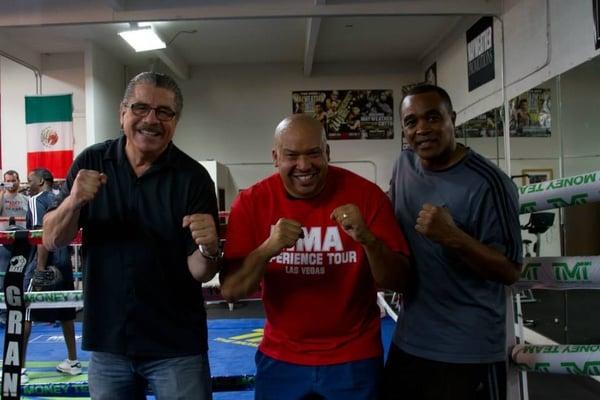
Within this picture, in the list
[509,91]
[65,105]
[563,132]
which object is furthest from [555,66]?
[65,105]

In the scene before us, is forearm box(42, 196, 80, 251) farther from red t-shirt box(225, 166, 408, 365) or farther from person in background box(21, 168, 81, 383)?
person in background box(21, 168, 81, 383)

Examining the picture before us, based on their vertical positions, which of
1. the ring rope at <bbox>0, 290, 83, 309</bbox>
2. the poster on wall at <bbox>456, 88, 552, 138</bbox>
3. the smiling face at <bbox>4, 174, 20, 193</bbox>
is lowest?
the ring rope at <bbox>0, 290, 83, 309</bbox>

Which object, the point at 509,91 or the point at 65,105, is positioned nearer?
the point at 509,91

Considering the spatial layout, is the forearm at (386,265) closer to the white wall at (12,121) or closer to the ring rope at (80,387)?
the ring rope at (80,387)

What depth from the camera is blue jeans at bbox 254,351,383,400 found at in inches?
55.1

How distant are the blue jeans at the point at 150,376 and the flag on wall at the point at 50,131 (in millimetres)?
7960

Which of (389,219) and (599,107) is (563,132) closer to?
(599,107)

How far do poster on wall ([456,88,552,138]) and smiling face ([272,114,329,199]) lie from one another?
13.3 ft

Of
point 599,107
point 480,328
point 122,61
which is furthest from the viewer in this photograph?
point 122,61

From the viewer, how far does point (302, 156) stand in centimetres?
145

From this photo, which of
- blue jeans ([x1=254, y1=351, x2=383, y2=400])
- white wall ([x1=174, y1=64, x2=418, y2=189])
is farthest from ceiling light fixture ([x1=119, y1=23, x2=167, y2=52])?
blue jeans ([x1=254, y1=351, x2=383, y2=400])

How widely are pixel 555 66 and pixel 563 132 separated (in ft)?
2.20

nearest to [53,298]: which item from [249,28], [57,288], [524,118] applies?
[57,288]

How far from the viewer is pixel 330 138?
1037 centimetres
